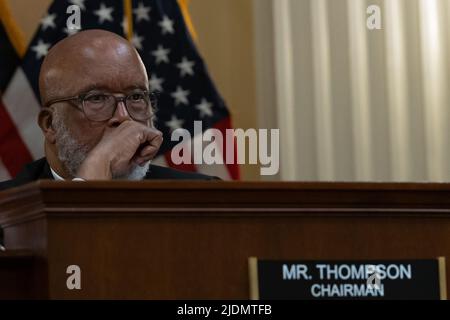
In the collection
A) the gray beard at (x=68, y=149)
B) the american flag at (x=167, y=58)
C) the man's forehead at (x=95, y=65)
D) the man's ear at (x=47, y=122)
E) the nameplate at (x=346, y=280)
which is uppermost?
the american flag at (x=167, y=58)

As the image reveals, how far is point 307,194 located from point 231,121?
2946 millimetres

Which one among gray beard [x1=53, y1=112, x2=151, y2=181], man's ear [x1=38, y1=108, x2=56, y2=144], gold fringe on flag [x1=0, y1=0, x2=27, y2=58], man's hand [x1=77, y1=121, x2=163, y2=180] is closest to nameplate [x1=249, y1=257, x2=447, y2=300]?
man's hand [x1=77, y1=121, x2=163, y2=180]

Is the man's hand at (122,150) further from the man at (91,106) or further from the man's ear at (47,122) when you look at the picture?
the man's ear at (47,122)

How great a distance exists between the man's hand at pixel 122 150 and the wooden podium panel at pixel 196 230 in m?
1.09

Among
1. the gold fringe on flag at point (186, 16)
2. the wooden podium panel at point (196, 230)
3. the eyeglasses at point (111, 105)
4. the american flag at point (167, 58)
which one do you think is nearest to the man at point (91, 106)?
the eyeglasses at point (111, 105)

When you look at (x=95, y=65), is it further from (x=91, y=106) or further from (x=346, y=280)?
(x=346, y=280)

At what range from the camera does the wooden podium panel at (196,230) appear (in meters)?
2.23

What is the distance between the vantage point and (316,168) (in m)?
5.60

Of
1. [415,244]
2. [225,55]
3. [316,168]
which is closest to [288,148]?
[316,168]

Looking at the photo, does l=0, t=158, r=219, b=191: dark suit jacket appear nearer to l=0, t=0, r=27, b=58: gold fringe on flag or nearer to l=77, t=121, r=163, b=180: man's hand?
l=77, t=121, r=163, b=180: man's hand

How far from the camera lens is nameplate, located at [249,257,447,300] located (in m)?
2.25

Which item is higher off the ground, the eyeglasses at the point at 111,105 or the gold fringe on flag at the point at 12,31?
the gold fringe on flag at the point at 12,31

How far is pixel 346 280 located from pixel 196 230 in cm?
30
